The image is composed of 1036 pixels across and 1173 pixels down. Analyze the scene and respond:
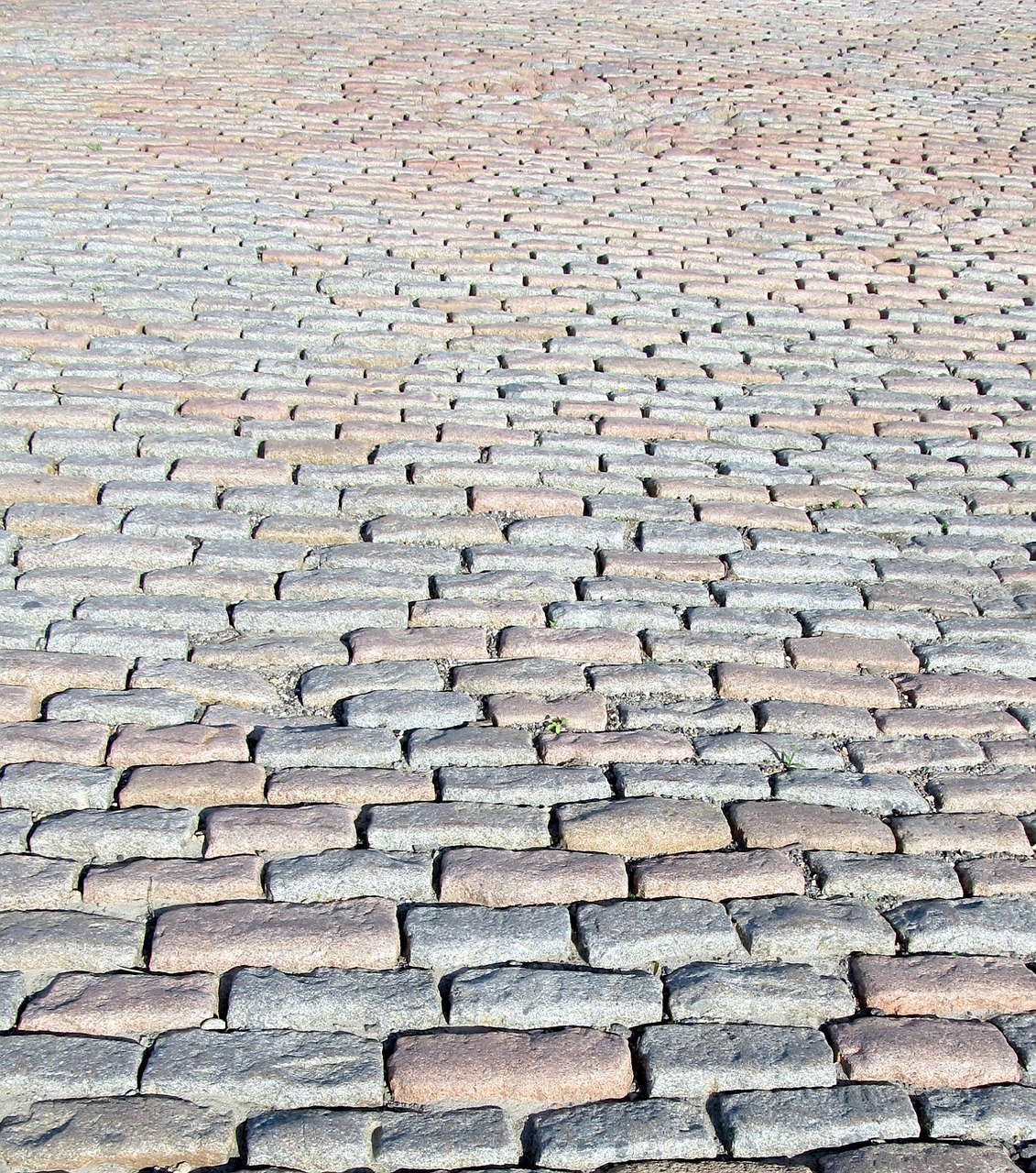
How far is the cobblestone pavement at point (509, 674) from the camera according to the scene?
6.33 feet

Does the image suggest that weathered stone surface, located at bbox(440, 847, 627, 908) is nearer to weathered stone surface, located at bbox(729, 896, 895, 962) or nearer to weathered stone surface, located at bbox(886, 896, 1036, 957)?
weathered stone surface, located at bbox(729, 896, 895, 962)

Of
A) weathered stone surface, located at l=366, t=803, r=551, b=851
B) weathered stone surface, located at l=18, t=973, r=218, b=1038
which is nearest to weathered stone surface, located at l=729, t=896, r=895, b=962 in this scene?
weathered stone surface, located at l=366, t=803, r=551, b=851

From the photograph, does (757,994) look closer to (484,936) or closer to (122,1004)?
(484,936)

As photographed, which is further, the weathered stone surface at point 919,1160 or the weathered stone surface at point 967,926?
the weathered stone surface at point 967,926

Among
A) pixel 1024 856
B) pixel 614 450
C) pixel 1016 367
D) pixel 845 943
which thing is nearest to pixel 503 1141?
pixel 845 943

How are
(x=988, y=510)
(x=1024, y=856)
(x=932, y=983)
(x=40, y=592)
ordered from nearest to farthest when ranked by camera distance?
(x=932, y=983) < (x=1024, y=856) < (x=40, y=592) < (x=988, y=510)

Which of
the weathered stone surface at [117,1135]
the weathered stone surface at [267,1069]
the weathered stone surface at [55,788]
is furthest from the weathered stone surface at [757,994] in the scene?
the weathered stone surface at [55,788]

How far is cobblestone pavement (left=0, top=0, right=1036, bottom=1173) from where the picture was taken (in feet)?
6.33

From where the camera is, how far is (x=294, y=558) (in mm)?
3201

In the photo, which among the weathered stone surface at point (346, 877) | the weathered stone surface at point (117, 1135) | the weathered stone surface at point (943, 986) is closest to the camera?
the weathered stone surface at point (117, 1135)

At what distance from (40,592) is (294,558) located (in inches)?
23.5

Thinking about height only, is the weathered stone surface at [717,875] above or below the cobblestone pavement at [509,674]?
above

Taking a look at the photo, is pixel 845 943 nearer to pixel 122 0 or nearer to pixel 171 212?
pixel 171 212

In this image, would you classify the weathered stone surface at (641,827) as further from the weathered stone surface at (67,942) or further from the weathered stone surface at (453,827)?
the weathered stone surface at (67,942)
